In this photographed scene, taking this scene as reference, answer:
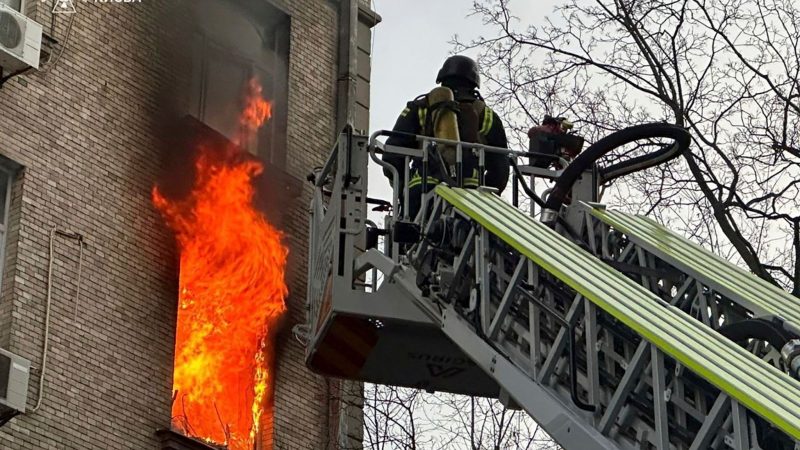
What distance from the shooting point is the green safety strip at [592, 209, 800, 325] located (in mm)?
8680

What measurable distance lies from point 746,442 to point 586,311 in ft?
4.64

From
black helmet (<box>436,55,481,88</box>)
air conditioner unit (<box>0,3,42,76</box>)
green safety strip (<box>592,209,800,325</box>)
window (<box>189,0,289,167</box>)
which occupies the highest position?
window (<box>189,0,289,167</box>)

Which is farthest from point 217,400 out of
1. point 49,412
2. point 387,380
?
point 387,380

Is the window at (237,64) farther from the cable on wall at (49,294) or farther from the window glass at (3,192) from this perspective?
the window glass at (3,192)

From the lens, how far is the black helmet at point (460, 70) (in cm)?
1121

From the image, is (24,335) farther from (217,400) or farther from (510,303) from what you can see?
(510,303)

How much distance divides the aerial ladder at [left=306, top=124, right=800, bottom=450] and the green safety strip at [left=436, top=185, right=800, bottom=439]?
1cm

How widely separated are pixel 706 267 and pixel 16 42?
708 cm

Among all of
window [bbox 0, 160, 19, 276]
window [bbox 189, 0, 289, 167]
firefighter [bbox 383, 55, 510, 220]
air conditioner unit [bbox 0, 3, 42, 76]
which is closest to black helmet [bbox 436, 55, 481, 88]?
firefighter [bbox 383, 55, 510, 220]

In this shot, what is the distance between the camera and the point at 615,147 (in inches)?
373

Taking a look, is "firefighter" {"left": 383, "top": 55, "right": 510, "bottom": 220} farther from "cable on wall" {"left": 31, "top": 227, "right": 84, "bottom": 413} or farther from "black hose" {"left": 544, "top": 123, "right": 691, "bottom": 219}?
"cable on wall" {"left": 31, "top": 227, "right": 84, "bottom": 413}

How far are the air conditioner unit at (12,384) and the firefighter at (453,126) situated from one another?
4089 millimetres

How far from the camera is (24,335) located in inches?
524

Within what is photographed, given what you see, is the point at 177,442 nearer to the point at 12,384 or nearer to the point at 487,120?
the point at 12,384
